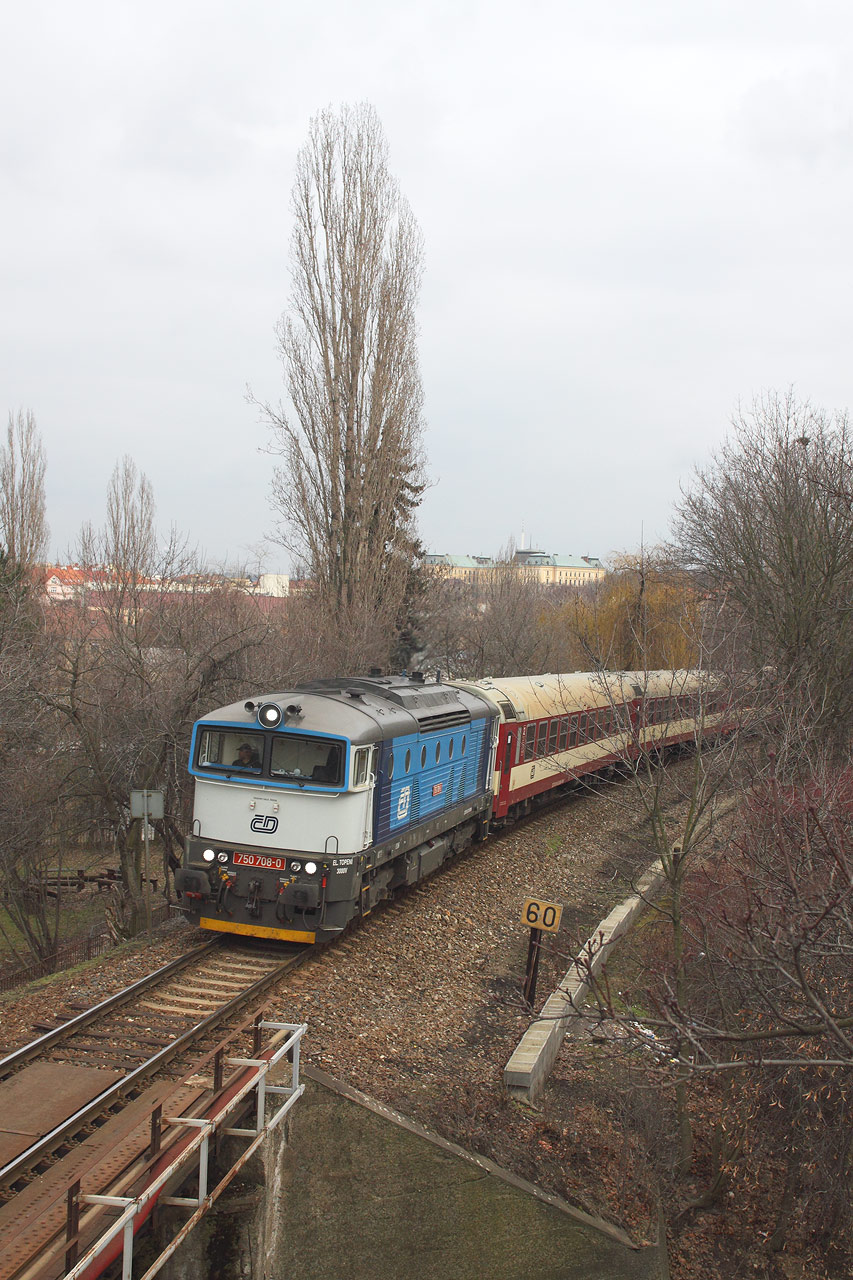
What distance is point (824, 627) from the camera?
17891 millimetres

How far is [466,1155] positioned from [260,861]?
12.7ft

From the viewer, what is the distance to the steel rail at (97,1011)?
25.5 feet

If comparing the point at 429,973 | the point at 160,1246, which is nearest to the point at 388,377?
the point at 429,973

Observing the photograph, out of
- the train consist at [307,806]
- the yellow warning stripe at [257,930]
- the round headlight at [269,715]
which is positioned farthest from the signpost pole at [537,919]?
the round headlight at [269,715]

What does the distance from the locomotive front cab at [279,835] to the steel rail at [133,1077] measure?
0.70 m

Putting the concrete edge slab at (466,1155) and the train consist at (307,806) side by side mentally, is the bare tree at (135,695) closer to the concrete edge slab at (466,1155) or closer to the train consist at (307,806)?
the train consist at (307,806)

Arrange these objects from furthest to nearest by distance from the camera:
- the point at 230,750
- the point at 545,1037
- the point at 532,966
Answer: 1. the point at 230,750
2. the point at 532,966
3. the point at 545,1037

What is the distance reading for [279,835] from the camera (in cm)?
1080

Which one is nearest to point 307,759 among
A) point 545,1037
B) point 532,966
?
point 532,966

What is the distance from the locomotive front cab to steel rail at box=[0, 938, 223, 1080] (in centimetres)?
47

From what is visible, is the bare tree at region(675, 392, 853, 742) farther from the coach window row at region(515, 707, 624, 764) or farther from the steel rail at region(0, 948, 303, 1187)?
the steel rail at region(0, 948, 303, 1187)

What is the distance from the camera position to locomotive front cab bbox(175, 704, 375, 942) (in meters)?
10.6

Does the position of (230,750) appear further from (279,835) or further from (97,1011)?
(97,1011)

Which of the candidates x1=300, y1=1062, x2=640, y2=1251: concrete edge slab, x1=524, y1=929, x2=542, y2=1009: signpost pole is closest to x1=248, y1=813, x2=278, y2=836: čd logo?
x1=300, y1=1062, x2=640, y2=1251: concrete edge slab
